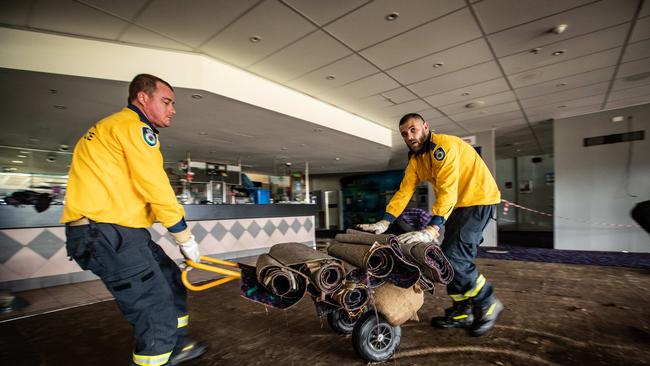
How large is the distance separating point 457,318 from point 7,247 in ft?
15.0

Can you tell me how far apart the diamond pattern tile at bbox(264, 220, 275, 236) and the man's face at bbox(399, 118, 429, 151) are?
458cm

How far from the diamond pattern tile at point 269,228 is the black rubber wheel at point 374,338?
463 cm

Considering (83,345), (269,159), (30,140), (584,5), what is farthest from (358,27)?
(30,140)

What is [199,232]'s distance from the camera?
16.0 feet

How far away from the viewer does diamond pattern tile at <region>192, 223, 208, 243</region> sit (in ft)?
15.8

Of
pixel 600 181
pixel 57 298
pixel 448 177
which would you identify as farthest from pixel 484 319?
pixel 600 181

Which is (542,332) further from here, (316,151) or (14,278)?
(316,151)

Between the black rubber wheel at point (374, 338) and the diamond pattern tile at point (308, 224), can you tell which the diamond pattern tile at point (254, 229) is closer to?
the diamond pattern tile at point (308, 224)

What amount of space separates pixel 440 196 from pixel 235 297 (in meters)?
2.23

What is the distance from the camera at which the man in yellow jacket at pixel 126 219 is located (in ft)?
4.08

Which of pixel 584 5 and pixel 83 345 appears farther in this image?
pixel 584 5

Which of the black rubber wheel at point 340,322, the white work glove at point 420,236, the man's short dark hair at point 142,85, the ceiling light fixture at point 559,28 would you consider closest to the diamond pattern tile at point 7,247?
the man's short dark hair at point 142,85

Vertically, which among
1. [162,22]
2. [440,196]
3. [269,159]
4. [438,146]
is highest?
[162,22]

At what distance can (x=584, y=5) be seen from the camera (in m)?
2.59
